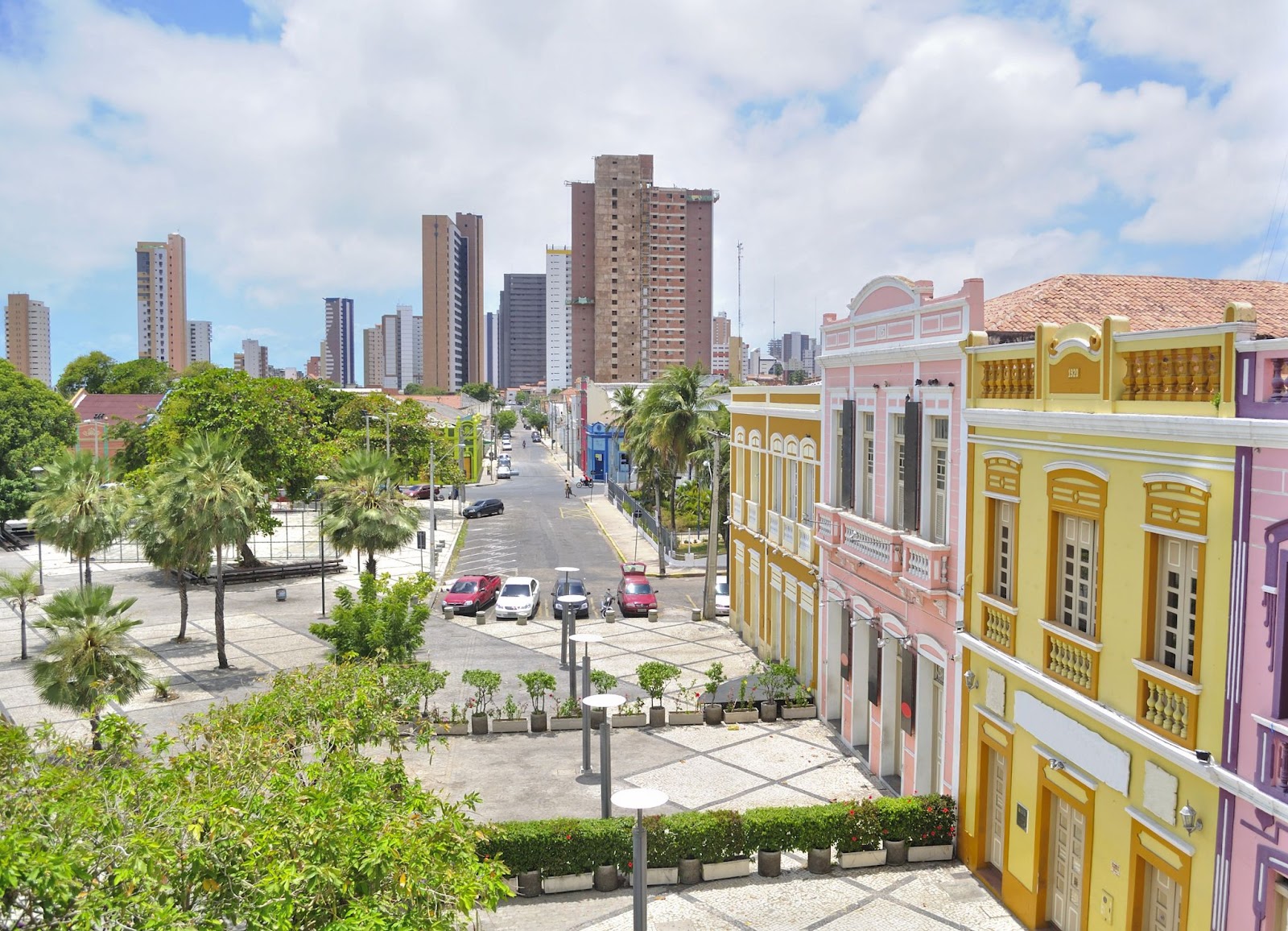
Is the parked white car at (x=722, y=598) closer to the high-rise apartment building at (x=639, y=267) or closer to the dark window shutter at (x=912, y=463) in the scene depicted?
the dark window shutter at (x=912, y=463)

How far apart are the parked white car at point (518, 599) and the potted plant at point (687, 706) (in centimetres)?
1044

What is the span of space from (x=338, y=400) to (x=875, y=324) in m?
62.6

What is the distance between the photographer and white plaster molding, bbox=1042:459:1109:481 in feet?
39.1

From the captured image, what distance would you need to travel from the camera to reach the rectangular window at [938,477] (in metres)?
16.9

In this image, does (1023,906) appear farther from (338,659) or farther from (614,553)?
(614,553)

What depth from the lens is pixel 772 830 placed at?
15.4 m

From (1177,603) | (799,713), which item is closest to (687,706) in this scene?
(799,713)

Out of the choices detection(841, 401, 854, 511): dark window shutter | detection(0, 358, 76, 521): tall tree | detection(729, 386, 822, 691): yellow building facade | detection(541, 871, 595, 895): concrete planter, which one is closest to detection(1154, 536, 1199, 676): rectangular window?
detection(541, 871, 595, 895): concrete planter

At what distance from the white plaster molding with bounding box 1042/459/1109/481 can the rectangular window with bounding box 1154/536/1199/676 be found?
1.16 m

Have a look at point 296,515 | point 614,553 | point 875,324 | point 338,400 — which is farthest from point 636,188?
point 875,324

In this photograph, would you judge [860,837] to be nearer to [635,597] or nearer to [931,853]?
[931,853]

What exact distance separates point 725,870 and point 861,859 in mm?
2233

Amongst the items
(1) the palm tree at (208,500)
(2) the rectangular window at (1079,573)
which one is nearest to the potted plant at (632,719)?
(1) the palm tree at (208,500)

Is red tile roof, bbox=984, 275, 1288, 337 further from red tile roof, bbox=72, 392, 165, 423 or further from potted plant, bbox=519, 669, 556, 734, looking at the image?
red tile roof, bbox=72, 392, 165, 423
